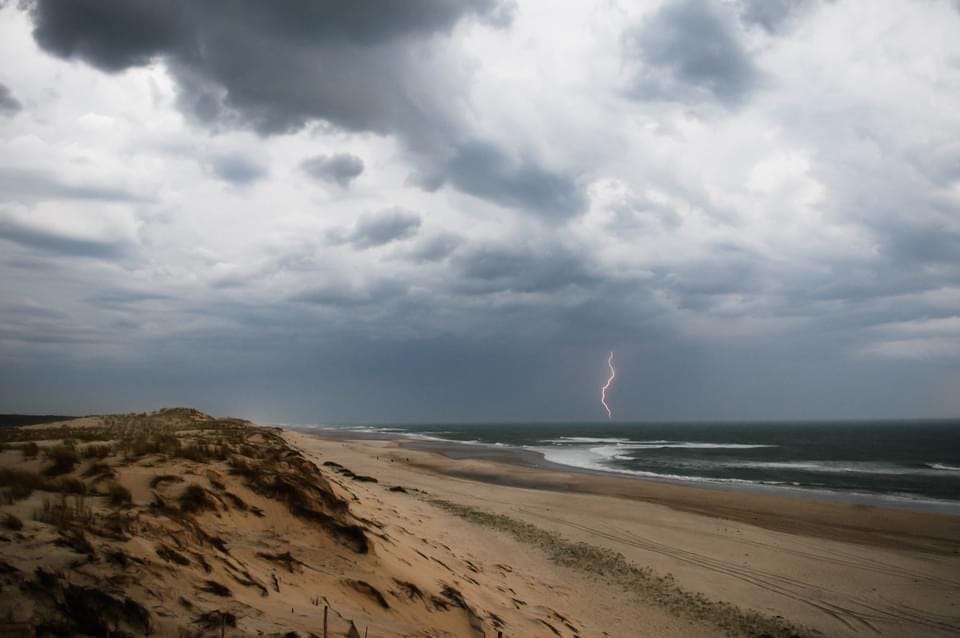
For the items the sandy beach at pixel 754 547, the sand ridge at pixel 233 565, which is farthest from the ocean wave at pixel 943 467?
the sand ridge at pixel 233 565

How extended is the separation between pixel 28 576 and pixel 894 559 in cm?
2227

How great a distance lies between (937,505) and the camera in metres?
27.7

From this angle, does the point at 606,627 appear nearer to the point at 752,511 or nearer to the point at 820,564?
the point at 820,564

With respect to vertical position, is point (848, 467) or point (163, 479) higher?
point (163, 479)

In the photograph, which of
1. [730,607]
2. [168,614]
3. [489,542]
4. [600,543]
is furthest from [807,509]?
[168,614]

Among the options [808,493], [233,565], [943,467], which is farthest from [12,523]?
[943,467]

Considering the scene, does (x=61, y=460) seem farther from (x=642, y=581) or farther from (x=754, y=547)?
(x=754, y=547)

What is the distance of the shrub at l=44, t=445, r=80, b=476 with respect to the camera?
8.22 metres

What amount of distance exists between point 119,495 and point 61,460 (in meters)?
2.34

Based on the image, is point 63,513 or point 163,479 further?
point 163,479

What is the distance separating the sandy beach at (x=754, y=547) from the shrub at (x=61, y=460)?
9.12 meters

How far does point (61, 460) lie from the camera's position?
8523mm

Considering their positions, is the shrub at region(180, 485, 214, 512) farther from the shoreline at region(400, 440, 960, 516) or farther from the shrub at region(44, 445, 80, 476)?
the shoreline at region(400, 440, 960, 516)

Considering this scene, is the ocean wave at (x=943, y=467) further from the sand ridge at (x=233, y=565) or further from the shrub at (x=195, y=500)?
the shrub at (x=195, y=500)
